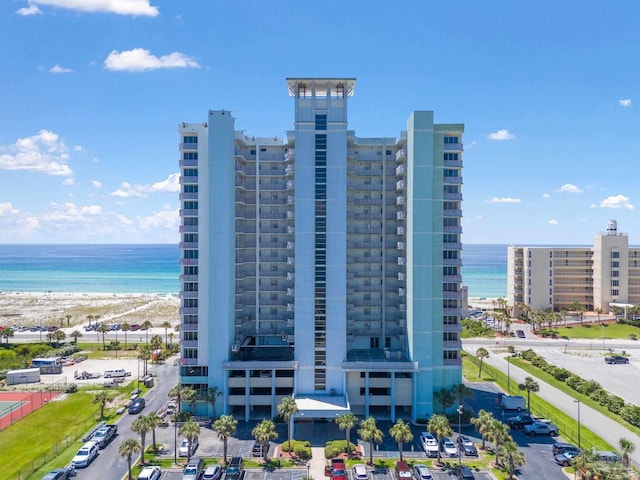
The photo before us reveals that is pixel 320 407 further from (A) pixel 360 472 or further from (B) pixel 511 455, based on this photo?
(B) pixel 511 455

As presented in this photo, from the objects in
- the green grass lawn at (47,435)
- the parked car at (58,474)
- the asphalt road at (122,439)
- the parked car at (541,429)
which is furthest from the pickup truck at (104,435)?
the parked car at (541,429)

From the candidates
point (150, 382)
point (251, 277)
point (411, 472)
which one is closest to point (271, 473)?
point (411, 472)

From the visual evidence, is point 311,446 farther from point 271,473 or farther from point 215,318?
point 215,318

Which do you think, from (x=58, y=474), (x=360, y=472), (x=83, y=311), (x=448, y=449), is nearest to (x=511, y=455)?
(x=448, y=449)

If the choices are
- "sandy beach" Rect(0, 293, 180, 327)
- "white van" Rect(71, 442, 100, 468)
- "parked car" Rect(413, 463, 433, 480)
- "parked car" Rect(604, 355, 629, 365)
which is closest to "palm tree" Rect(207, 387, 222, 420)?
"white van" Rect(71, 442, 100, 468)

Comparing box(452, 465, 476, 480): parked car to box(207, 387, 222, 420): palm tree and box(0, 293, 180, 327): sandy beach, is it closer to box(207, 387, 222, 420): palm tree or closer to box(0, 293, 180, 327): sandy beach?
box(207, 387, 222, 420): palm tree

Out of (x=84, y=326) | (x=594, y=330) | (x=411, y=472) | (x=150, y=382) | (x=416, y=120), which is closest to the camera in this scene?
(x=411, y=472)
